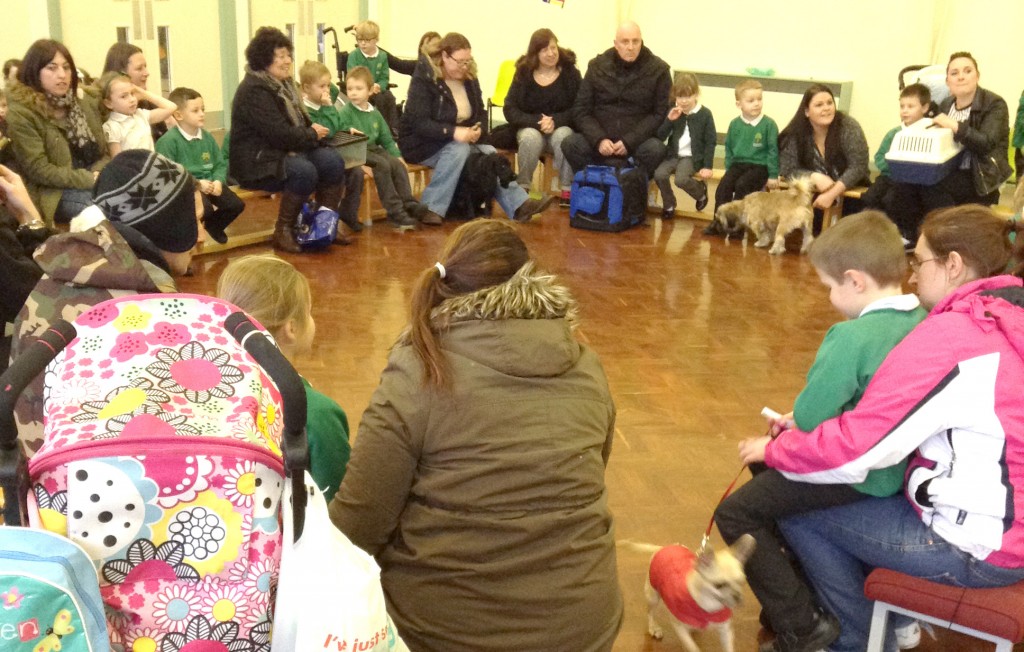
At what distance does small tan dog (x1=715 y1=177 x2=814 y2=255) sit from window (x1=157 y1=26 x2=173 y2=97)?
519cm

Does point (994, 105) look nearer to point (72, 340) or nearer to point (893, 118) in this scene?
point (893, 118)

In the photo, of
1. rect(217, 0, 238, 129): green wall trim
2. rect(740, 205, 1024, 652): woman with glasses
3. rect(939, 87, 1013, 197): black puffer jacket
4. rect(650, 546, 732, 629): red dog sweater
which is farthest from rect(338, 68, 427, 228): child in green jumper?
rect(740, 205, 1024, 652): woman with glasses

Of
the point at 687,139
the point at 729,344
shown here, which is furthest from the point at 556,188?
the point at 729,344

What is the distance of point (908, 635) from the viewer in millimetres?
2771

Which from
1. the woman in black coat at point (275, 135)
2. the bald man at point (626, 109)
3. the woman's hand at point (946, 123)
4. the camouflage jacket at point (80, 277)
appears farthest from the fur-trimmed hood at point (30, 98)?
the woman's hand at point (946, 123)

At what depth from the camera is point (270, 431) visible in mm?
1525

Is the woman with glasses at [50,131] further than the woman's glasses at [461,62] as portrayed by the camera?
No

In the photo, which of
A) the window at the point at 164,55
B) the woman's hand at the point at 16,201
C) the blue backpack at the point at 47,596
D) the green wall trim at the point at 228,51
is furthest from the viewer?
the green wall trim at the point at 228,51

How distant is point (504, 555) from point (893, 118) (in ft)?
28.0

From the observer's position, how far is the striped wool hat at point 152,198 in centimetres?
279

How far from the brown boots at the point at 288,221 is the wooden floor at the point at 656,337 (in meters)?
0.14

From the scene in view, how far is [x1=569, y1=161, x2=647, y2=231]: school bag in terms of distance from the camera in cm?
Answer: 774

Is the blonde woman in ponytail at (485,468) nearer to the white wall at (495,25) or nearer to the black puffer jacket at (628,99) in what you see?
the black puffer jacket at (628,99)

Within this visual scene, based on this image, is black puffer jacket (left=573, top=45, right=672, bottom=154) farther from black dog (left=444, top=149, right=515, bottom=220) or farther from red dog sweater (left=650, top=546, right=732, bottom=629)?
red dog sweater (left=650, top=546, right=732, bottom=629)
